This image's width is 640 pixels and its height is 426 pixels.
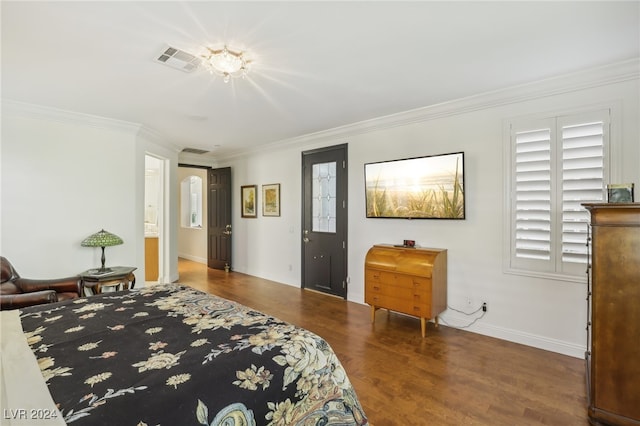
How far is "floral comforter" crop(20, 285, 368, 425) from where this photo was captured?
105 cm

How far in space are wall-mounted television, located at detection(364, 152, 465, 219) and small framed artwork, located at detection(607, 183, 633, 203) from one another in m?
1.46

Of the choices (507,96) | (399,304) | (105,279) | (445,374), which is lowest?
(445,374)

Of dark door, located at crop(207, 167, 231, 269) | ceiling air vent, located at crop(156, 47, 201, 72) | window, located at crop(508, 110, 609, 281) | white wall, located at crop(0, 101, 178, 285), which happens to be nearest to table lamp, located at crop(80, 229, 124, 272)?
white wall, located at crop(0, 101, 178, 285)

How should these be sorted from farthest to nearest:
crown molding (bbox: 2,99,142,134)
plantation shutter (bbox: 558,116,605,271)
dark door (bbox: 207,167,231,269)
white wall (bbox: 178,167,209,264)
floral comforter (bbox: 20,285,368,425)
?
white wall (bbox: 178,167,209,264)
dark door (bbox: 207,167,231,269)
crown molding (bbox: 2,99,142,134)
plantation shutter (bbox: 558,116,605,271)
floral comforter (bbox: 20,285,368,425)

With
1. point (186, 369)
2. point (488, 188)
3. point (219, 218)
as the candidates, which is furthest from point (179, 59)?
point (219, 218)

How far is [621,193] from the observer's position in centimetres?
209

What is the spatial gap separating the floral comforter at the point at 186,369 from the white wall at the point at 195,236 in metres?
6.31

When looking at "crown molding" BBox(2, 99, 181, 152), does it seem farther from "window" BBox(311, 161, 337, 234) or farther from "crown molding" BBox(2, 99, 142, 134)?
"window" BBox(311, 161, 337, 234)

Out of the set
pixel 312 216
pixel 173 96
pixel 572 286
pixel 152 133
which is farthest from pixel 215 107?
pixel 572 286

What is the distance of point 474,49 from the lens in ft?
7.91

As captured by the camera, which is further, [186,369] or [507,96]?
[507,96]

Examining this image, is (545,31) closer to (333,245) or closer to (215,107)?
(215,107)

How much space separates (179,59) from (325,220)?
3179 mm

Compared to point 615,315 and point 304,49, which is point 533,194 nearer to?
point 615,315
